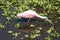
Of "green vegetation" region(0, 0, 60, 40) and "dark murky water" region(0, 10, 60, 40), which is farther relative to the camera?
"green vegetation" region(0, 0, 60, 40)

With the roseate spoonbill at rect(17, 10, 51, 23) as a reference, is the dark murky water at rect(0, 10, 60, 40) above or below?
below

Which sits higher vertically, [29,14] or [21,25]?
[29,14]

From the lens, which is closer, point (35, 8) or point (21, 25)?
point (21, 25)

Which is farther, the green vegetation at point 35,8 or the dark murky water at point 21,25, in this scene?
the green vegetation at point 35,8

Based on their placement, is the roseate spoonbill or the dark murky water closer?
the dark murky water

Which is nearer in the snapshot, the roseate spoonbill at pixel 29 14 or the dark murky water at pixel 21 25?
the dark murky water at pixel 21 25

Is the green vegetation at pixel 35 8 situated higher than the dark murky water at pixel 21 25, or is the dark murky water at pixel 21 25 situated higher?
the green vegetation at pixel 35 8

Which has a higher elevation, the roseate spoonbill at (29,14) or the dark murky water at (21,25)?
the roseate spoonbill at (29,14)

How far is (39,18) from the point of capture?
3359mm

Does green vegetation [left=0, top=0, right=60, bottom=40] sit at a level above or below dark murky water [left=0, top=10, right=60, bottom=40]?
above

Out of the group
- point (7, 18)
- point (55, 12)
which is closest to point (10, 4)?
point (7, 18)

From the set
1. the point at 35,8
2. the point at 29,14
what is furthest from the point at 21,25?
the point at 35,8

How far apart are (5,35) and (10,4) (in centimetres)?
77

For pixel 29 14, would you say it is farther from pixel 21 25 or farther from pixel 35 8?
pixel 35 8
